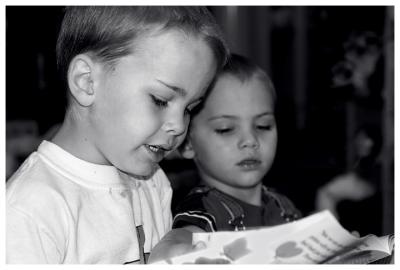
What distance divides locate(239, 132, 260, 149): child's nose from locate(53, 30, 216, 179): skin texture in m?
0.30

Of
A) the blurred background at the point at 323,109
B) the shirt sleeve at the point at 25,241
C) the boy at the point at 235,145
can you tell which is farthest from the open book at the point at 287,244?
the blurred background at the point at 323,109

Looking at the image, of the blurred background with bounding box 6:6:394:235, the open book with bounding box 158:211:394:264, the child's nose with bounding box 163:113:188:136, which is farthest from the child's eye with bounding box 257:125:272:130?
the open book with bounding box 158:211:394:264

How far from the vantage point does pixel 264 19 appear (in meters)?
3.70

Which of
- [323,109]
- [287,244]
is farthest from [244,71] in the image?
[323,109]

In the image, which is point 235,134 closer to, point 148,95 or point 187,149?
point 187,149

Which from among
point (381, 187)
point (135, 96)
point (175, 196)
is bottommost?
point (381, 187)

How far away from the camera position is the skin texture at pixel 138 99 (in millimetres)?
836

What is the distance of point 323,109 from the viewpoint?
3379 mm

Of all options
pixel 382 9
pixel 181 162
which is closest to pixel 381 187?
pixel 382 9

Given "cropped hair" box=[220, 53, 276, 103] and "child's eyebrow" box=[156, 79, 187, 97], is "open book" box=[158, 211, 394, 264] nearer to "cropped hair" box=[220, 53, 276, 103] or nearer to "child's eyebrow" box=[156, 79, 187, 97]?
"child's eyebrow" box=[156, 79, 187, 97]

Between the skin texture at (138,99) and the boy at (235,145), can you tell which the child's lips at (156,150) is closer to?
the skin texture at (138,99)

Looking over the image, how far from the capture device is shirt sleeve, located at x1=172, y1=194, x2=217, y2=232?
103 centimetres

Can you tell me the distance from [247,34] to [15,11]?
166cm

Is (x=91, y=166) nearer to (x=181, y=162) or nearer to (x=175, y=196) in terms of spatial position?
(x=175, y=196)
